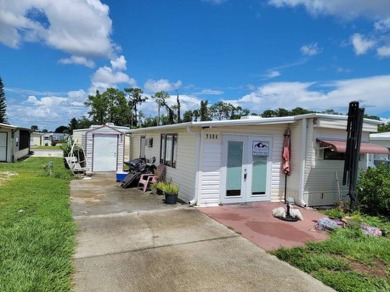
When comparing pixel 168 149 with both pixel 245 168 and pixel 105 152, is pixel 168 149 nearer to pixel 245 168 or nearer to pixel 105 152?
pixel 245 168

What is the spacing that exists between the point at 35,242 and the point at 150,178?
252 inches

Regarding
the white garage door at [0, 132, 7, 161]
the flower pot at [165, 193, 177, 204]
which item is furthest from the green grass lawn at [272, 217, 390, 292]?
the white garage door at [0, 132, 7, 161]

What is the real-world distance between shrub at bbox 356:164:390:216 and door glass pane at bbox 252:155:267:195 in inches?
101

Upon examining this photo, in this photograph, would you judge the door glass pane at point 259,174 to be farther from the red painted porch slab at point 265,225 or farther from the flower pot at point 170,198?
the flower pot at point 170,198

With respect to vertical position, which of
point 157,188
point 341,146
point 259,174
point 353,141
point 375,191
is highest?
point 353,141

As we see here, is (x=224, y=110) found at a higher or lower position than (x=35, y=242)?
higher

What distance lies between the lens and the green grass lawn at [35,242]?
356cm

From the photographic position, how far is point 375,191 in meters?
7.74

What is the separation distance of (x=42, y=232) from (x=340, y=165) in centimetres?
828

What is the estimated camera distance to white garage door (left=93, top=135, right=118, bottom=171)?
53.4 ft

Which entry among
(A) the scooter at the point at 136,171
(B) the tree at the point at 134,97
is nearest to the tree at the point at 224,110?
(B) the tree at the point at 134,97

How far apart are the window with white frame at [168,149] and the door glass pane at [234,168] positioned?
227cm

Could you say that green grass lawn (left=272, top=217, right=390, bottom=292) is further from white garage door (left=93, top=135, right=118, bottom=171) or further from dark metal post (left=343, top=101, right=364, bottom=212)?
white garage door (left=93, top=135, right=118, bottom=171)

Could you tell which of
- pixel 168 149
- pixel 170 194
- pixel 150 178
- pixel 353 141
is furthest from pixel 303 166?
pixel 150 178
